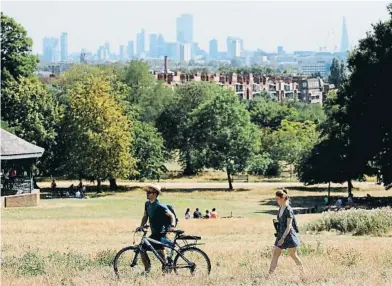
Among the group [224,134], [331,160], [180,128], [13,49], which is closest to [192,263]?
[331,160]

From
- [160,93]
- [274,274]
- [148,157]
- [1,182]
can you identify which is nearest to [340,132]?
[148,157]

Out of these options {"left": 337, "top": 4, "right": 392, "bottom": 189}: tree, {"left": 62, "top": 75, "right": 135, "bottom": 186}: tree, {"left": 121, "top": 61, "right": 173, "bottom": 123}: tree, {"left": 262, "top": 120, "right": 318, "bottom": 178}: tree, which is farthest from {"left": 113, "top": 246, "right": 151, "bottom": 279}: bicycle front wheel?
{"left": 121, "top": 61, "right": 173, "bottom": 123}: tree

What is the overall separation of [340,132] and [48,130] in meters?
23.4

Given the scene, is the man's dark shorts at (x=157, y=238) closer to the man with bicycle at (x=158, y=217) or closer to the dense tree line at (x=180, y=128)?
the man with bicycle at (x=158, y=217)

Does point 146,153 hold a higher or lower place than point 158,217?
lower

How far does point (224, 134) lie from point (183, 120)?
44.3 feet

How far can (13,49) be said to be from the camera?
2648 inches

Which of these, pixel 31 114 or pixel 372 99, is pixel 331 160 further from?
pixel 31 114

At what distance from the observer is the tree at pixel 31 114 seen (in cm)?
6231

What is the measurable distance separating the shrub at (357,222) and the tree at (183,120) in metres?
47.2

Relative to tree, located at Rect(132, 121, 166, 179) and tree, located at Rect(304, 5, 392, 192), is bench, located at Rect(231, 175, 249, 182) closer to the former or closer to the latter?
tree, located at Rect(132, 121, 166, 179)

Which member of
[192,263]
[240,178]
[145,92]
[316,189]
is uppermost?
[145,92]

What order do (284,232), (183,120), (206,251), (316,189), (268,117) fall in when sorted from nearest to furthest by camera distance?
(284,232)
(206,251)
(316,189)
(183,120)
(268,117)

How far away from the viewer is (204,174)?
88625 mm
